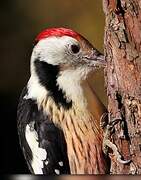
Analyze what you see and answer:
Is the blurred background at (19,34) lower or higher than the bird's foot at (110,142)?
higher

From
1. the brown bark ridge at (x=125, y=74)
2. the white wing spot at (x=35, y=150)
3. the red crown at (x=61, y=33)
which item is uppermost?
the red crown at (x=61, y=33)

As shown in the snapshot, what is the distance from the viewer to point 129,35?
0.87 metres

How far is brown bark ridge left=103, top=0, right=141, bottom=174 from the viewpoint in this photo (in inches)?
33.9


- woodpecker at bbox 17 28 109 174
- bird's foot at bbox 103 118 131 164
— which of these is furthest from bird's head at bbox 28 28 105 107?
bird's foot at bbox 103 118 131 164

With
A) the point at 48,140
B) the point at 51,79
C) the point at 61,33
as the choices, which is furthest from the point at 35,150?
the point at 61,33

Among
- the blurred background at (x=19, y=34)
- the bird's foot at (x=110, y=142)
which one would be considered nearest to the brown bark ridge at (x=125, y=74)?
the bird's foot at (x=110, y=142)

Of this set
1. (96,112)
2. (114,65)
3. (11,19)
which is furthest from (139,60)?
(11,19)

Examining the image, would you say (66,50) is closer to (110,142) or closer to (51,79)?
(51,79)

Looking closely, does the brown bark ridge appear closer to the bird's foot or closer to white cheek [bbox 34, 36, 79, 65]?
the bird's foot

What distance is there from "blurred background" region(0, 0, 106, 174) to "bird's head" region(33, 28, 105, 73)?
3 centimetres

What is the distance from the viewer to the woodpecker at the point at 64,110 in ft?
3.15

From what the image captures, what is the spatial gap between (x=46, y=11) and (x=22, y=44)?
4.0 inches

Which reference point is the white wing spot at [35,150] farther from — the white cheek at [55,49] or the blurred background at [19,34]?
the white cheek at [55,49]

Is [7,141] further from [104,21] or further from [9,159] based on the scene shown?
[104,21]
